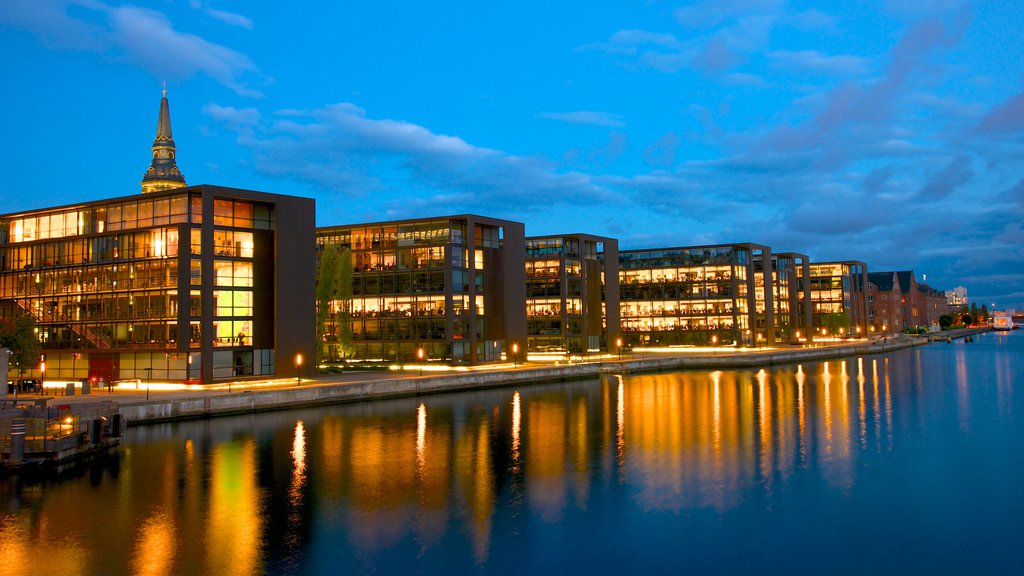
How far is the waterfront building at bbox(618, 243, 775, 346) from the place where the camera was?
152500 mm

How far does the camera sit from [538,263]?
129m

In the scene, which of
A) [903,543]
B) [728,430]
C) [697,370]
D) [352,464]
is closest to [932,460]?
[728,430]

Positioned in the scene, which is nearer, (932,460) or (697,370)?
(932,460)

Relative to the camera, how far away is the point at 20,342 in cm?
6544

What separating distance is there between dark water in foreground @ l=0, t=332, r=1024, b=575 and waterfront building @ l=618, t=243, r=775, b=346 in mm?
91217

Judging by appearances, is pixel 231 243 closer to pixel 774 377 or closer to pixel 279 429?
pixel 279 429

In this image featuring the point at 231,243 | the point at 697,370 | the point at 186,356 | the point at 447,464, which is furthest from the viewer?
the point at 697,370

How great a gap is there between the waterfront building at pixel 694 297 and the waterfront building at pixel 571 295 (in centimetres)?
2857

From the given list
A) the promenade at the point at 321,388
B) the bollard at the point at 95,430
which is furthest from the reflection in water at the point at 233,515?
the promenade at the point at 321,388

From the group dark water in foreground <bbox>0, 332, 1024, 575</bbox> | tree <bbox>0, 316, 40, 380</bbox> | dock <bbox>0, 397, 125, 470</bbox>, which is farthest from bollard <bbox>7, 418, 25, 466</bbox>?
tree <bbox>0, 316, 40, 380</bbox>

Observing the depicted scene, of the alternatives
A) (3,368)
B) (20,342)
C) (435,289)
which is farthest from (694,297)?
(3,368)

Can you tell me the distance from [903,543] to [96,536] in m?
29.7

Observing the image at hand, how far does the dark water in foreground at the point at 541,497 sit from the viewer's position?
26.2m

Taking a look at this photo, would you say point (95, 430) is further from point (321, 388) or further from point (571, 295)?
point (571, 295)
